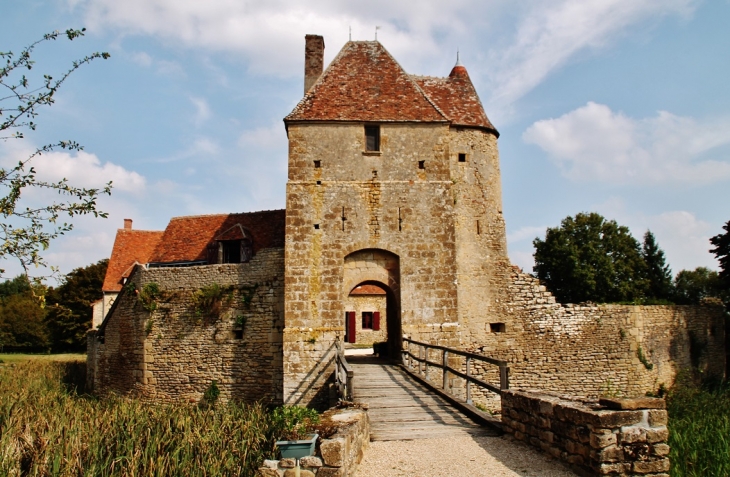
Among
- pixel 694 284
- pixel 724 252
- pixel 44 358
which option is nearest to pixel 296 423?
pixel 724 252

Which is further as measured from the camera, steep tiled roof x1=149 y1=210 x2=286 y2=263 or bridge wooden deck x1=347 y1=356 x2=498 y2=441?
steep tiled roof x1=149 y1=210 x2=286 y2=263

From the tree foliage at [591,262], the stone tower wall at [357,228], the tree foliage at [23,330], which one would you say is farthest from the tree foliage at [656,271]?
the tree foliage at [23,330]

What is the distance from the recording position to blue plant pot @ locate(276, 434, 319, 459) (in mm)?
5508

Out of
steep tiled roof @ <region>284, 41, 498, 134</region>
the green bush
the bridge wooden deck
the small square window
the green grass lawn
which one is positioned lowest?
the green grass lawn

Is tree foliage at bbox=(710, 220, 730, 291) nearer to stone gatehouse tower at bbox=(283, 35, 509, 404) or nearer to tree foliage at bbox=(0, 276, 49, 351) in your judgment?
stone gatehouse tower at bbox=(283, 35, 509, 404)

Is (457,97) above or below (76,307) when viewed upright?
above

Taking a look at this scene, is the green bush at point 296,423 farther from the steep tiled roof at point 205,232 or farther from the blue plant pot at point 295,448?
the steep tiled roof at point 205,232

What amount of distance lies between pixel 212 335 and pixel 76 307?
26.9m

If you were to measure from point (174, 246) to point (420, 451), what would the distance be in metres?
16.5

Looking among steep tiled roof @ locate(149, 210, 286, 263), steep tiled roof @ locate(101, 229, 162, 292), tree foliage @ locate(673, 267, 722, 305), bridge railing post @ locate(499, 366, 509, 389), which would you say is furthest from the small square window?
tree foliage @ locate(673, 267, 722, 305)

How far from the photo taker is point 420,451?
6.94m

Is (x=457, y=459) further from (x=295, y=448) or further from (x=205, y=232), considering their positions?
(x=205, y=232)

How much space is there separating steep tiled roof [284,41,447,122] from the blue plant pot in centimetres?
1151

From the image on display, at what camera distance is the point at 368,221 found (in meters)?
15.4
